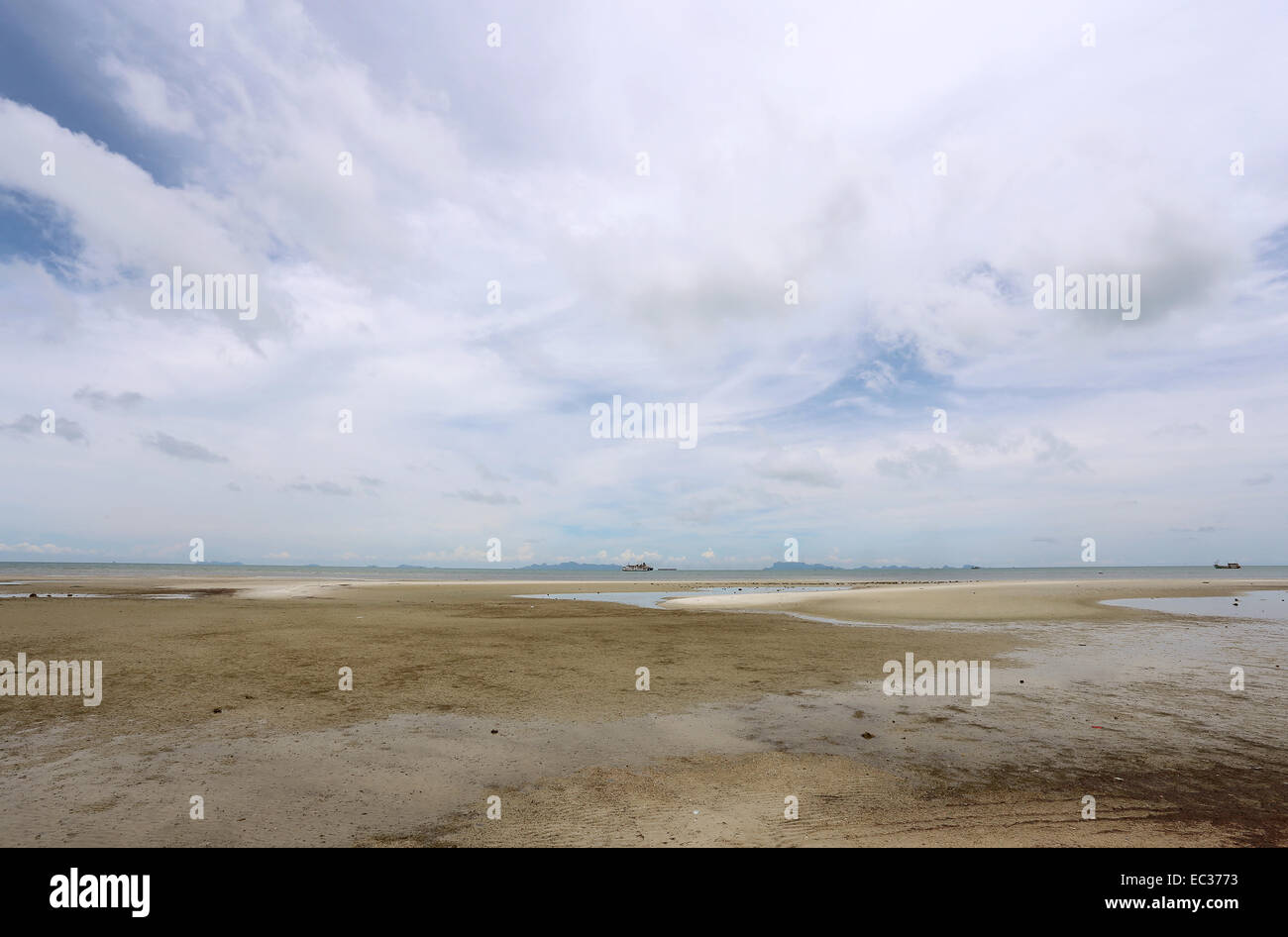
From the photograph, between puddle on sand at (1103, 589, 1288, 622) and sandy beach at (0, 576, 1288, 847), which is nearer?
sandy beach at (0, 576, 1288, 847)

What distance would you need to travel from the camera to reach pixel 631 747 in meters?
9.96

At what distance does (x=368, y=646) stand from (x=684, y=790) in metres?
15.5

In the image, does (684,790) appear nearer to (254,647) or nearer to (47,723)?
(47,723)

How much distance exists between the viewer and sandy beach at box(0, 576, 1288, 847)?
22.4 ft

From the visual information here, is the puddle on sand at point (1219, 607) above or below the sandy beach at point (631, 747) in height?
below

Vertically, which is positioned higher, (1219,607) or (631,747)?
(631,747)

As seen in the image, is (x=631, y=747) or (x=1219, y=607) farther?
(x=1219, y=607)

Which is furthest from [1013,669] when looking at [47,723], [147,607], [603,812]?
[147,607]

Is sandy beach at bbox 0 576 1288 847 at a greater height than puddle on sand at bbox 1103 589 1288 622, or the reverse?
sandy beach at bbox 0 576 1288 847

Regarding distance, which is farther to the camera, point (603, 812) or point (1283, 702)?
point (1283, 702)

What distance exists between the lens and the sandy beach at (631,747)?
6.83 m

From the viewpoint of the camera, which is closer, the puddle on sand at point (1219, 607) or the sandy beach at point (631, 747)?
the sandy beach at point (631, 747)

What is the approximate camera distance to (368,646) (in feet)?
65.9
